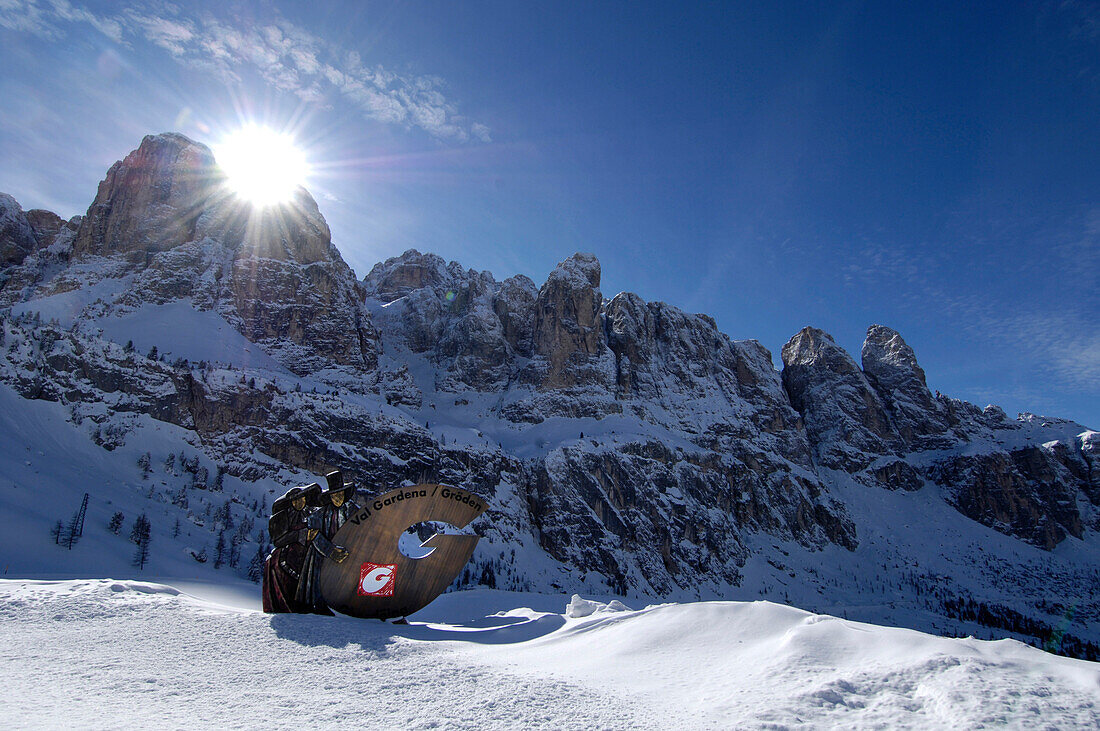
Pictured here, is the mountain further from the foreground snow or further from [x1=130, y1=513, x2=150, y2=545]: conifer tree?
the foreground snow

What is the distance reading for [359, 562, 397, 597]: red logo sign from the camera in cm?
2102

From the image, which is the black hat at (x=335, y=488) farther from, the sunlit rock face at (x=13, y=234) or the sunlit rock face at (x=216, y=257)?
the sunlit rock face at (x=13, y=234)

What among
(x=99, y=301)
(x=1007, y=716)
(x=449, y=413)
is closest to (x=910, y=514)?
(x=449, y=413)

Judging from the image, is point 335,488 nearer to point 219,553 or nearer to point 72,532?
point 72,532

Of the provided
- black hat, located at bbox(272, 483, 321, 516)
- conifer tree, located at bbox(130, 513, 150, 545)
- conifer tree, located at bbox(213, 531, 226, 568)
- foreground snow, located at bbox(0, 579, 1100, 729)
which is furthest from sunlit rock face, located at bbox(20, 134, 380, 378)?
foreground snow, located at bbox(0, 579, 1100, 729)

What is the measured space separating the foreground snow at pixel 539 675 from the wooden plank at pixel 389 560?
4.39 metres

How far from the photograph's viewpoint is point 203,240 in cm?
15688

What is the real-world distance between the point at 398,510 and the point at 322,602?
3.83 metres

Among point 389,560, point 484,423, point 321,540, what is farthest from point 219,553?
point 484,423

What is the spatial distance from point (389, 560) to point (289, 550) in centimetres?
336

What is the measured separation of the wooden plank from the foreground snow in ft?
14.4

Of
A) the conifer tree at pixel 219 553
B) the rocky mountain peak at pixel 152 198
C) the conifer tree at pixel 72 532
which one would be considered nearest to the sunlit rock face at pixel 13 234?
the rocky mountain peak at pixel 152 198

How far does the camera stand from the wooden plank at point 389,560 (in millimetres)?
20859

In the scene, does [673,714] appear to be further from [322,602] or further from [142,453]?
[142,453]
